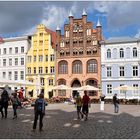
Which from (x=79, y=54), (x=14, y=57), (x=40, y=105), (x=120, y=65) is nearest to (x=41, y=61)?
(x=14, y=57)

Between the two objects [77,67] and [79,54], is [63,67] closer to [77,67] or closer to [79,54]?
[77,67]

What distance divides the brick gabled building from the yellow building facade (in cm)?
167

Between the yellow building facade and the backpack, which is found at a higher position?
the yellow building facade

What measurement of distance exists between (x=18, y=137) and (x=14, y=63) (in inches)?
2251

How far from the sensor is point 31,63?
66.4 metres

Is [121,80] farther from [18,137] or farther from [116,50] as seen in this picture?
[18,137]

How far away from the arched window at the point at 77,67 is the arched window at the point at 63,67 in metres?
1.45

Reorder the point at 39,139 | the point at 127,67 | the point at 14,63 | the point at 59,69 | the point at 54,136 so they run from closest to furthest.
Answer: the point at 39,139 < the point at 54,136 < the point at 127,67 < the point at 59,69 < the point at 14,63

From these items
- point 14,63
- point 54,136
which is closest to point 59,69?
point 14,63

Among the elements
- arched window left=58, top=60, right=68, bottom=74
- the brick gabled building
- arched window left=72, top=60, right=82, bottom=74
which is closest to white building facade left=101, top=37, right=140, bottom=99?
the brick gabled building

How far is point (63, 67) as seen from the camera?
6338 cm

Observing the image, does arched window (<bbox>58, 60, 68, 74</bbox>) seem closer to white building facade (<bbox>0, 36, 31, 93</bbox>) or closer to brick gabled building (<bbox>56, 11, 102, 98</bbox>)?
brick gabled building (<bbox>56, 11, 102, 98</bbox>)

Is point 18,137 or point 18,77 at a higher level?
point 18,77

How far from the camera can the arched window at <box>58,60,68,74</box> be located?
63116mm
